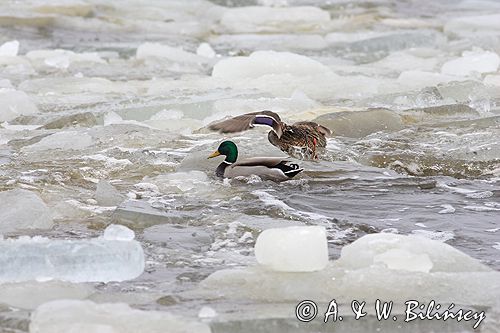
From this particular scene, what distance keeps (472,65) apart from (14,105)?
13.8ft

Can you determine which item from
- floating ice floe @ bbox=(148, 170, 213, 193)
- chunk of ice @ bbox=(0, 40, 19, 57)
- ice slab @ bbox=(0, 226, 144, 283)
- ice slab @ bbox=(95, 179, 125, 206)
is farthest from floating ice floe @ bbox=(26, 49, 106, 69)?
ice slab @ bbox=(0, 226, 144, 283)

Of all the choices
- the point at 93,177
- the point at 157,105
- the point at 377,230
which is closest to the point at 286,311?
the point at 377,230

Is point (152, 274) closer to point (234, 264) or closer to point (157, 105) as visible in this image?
point (234, 264)

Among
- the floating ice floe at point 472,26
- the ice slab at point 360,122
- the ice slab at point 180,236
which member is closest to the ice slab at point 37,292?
the ice slab at point 180,236

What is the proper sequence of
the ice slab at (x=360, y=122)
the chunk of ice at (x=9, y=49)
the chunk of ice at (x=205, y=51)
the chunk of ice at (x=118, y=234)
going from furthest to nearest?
the chunk of ice at (x=205, y=51), the chunk of ice at (x=9, y=49), the ice slab at (x=360, y=122), the chunk of ice at (x=118, y=234)

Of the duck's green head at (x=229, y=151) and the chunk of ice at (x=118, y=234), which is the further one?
the duck's green head at (x=229, y=151)

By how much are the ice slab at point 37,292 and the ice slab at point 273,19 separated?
10.0m

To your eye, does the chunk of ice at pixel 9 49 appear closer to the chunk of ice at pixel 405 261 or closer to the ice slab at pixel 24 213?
the ice slab at pixel 24 213

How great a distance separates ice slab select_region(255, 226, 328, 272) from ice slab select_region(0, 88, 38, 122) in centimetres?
409

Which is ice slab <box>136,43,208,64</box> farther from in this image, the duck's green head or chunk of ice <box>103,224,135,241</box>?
chunk of ice <box>103,224,135,241</box>

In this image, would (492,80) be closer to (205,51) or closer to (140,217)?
(205,51)

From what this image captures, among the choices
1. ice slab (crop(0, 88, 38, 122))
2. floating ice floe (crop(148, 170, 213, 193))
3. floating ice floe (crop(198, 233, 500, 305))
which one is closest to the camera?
floating ice floe (crop(198, 233, 500, 305))
